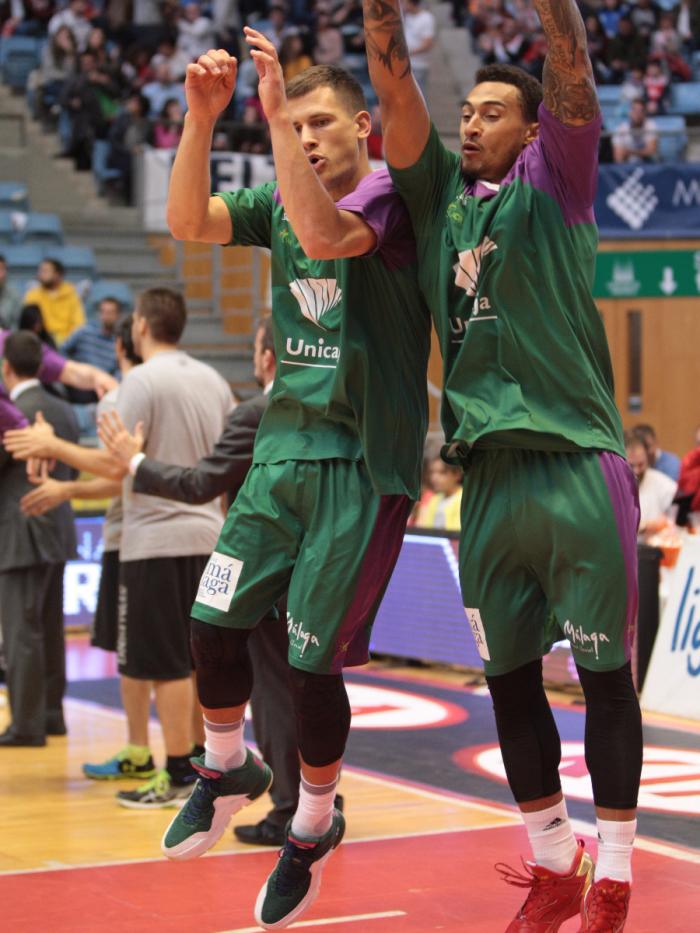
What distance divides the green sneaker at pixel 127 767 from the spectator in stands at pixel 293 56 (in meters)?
13.5

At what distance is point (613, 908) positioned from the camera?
13.4 feet

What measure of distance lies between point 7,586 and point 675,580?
3.82 metres

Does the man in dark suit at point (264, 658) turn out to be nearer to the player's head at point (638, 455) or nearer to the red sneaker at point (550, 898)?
the red sneaker at point (550, 898)

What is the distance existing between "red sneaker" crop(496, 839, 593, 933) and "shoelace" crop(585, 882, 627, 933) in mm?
267

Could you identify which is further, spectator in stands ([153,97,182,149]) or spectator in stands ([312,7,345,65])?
spectator in stands ([312,7,345,65])

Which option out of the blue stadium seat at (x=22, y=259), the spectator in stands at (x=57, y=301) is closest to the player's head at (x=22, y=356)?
the spectator in stands at (x=57, y=301)

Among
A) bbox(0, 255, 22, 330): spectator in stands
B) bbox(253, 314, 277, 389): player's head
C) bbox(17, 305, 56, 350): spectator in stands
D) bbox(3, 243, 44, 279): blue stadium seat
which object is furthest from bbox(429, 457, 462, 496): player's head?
bbox(3, 243, 44, 279): blue stadium seat

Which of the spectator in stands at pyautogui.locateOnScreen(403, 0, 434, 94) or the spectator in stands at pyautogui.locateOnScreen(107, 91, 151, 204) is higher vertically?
the spectator in stands at pyautogui.locateOnScreen(403, 0, 434, 94)

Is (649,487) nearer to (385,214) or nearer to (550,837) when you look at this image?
(550,837)

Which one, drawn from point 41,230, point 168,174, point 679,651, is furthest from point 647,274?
point 679,651

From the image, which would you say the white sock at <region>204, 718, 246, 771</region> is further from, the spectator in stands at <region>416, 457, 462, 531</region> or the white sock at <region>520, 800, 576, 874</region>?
the spectator in stands at <region>416, 457, 462, 531</region>

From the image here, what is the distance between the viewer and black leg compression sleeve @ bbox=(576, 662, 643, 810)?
4.16 metres

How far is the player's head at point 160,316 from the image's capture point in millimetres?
7020

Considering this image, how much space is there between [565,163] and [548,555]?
3.40 feet
